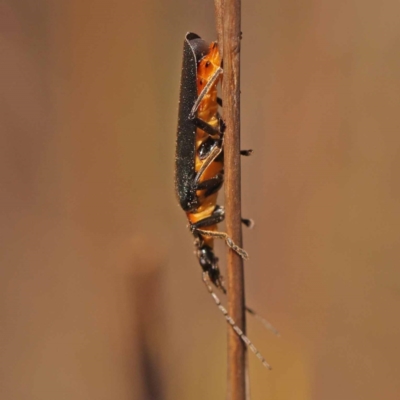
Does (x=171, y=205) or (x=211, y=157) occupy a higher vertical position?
(x=211, y=157)

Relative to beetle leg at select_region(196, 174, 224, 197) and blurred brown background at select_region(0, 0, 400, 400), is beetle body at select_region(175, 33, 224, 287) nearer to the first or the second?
beetle leg at select_region(196, 174, 224, 197)

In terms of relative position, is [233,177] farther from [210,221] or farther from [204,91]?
[210,221]

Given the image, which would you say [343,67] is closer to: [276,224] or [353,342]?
[276,224]

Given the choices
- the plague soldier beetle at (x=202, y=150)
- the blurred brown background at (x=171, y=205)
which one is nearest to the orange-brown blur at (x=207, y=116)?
the plague soldier beetle at (x=202, y=150)

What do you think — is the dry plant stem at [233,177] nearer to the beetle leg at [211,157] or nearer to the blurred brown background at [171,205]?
the beetle leg at [211,157]

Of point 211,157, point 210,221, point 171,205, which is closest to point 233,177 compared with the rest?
point 211,157

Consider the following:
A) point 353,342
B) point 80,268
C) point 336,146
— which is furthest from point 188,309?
point 336,146

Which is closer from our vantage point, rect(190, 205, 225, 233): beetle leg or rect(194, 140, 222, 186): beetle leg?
rect(194, 140, 222, 186): beetle leg

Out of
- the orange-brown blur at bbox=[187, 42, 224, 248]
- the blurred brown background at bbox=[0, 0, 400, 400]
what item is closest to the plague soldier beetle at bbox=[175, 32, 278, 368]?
the orange-brown blur at bbox=[187, 42, 224, 248]
